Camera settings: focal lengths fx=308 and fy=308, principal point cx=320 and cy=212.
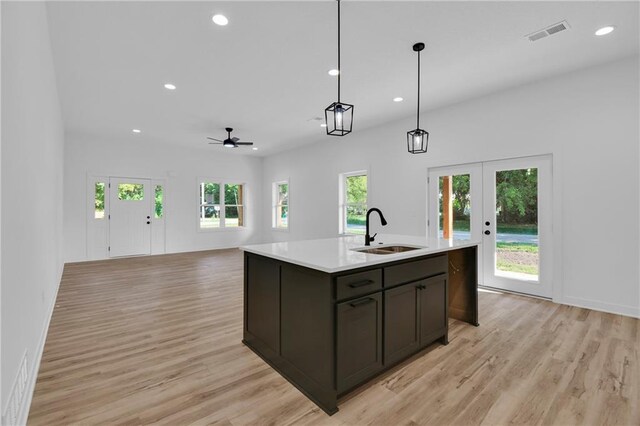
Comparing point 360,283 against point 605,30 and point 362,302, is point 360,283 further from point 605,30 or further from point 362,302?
point 605,30

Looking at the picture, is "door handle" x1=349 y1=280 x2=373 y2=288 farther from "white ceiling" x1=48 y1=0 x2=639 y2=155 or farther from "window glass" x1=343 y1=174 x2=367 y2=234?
"window glass" x1=343 y1=174 x2=367 y2=234

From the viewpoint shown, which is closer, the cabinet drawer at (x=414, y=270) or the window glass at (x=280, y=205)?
the cabinet drawer at (x=414, y=270)

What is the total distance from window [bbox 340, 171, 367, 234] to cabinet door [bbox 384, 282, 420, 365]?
4443mm

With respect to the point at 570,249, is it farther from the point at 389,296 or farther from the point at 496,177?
the point at 389,296

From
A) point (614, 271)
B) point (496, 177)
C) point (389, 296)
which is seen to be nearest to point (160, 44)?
point (389, 296)

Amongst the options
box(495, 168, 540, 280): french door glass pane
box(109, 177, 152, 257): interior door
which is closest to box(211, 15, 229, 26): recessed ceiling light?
box(495, 168, 540, 280): french door glass pane

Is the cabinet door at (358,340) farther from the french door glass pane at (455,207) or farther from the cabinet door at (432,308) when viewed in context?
Result: the french door glass pane at (455,207)

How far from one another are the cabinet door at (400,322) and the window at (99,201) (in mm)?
7590

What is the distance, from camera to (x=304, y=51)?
3.32m

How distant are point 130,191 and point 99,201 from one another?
0.68 metres

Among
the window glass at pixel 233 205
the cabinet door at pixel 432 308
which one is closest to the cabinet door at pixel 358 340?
the cabinet door at pixel 432 308

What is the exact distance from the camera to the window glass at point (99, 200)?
7.18 metres

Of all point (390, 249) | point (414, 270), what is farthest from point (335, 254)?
point (390, 249)

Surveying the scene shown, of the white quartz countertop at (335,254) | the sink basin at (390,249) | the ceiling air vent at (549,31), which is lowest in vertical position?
the sink basin at (390,249)
